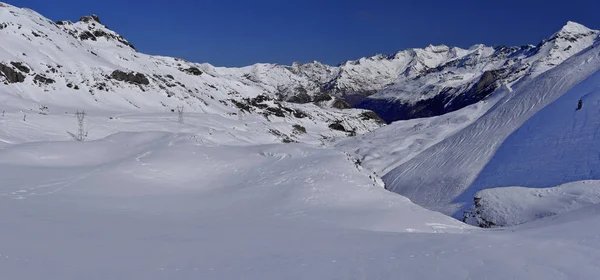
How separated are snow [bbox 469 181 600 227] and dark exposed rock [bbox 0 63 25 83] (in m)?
91.2

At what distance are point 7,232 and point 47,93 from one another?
92422 mm

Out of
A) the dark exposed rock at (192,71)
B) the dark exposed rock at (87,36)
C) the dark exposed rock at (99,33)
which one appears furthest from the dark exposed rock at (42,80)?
the dark exposed rock at (192,71)

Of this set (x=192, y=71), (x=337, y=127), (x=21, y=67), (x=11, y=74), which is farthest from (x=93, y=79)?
(x=337, y=127)

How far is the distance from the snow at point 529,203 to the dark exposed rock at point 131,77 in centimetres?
11024

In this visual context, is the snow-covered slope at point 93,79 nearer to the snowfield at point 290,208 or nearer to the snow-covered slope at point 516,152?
the snowfield at point 290,208

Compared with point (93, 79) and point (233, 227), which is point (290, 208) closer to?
point (233, 227)

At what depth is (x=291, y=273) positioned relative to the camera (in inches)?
350

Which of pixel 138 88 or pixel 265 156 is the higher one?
pixel 138 88

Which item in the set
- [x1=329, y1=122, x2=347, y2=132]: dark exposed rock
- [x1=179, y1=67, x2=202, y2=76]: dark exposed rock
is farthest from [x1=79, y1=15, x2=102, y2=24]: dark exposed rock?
[x1=329, y1=122, x2=347, y2=132]: dark exposed rock

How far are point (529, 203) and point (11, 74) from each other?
3770 inches

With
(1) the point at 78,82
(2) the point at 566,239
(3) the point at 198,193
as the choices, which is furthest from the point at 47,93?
(2) the point at 566,239

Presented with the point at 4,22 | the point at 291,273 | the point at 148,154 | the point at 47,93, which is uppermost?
the point at 4,22

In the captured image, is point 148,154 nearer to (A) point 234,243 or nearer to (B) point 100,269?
(A) point 234,243

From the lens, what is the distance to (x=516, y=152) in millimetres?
41625
